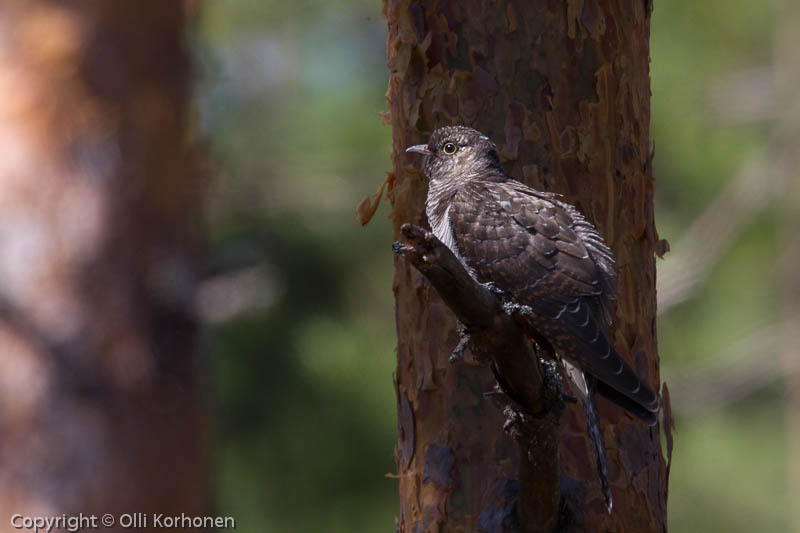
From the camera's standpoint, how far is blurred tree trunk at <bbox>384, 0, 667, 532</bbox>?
2887mm

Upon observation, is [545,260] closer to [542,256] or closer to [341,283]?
[542,256]

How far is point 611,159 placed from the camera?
2.99m

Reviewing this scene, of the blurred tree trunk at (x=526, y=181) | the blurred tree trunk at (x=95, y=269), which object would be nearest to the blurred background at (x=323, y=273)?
the blurred tree trunk at (x=95, y=269)

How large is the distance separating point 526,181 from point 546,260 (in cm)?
35

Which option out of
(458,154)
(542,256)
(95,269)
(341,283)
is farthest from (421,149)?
(341,283)

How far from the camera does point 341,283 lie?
776 cm

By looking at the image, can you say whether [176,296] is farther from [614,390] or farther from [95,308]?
[614,390]

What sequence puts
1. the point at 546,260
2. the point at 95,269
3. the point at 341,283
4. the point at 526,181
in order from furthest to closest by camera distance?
1. the point at 341,283
2. the point at 95,269
3. the point at 526,181
4. the point at 546,260

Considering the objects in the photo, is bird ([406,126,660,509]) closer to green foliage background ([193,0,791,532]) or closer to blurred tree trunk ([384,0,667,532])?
blurred tree trunk ([384,0,667,532])

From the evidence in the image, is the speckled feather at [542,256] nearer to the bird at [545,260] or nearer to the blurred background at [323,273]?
the bird at [545,260]

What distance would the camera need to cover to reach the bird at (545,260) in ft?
8.66

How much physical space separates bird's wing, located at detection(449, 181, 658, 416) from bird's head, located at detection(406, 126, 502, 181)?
0.13 m

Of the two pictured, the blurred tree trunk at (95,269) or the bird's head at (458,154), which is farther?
the blurred tree trunk at (95,269)

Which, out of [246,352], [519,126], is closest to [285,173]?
[246,352]
